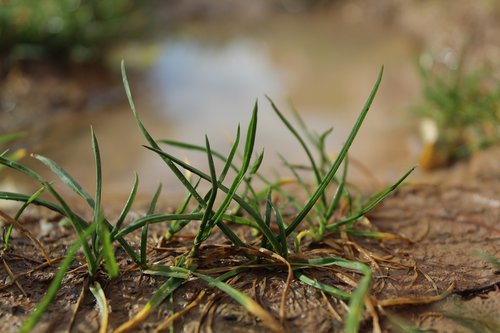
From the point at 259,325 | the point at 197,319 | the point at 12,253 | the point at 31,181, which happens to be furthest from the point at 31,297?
the point at 31,181

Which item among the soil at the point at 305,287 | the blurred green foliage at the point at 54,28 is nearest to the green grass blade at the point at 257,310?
the soil at the point at 305,287

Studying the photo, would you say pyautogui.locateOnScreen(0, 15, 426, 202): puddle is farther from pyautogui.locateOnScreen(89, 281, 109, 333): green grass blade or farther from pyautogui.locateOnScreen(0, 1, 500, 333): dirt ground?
pyautogui.locateOnScreen(89, 281, 109, 333): green grass blade

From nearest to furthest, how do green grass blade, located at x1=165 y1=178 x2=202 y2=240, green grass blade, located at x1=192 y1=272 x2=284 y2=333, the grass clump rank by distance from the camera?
green grass blade, located at x1=192 y1=272 x2=284 y2=333
green grass blade, located at x1=165 y1=178 x2=202 y2=240
the grass clump

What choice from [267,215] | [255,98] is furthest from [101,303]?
[255,98]

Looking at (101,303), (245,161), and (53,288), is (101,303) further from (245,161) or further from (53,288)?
(245,161)

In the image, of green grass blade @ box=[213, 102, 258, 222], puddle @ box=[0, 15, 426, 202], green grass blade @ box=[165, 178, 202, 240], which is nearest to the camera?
green grass blade @ box=[213, 102, 258, 222]

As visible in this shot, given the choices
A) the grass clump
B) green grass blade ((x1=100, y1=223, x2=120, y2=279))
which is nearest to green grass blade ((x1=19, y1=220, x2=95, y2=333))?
green grass blade ((x1=100, y1=223, x2=120, y2=279))
